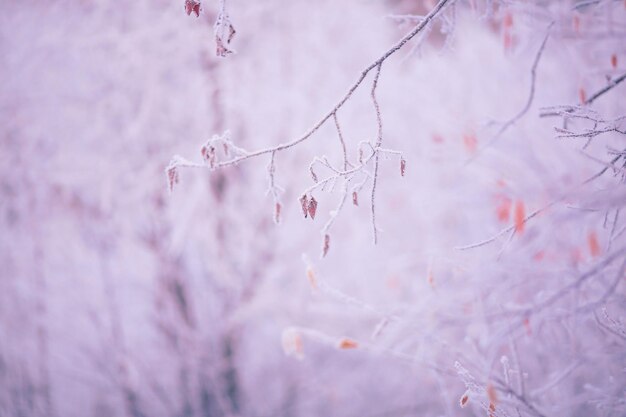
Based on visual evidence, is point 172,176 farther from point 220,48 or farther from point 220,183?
point 220,183

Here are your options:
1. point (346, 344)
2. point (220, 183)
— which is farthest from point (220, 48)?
point (220, 183)

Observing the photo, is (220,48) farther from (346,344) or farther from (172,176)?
(346,344)

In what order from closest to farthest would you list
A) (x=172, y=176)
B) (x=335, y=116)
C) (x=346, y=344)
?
(x=335, y=116) < (x=172, y=176) < (x=346, y=344)

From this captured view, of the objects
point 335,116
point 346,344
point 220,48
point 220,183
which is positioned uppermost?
point 220,48

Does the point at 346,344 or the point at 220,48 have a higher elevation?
the point at 220,48

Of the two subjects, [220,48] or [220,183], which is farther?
[220,183]

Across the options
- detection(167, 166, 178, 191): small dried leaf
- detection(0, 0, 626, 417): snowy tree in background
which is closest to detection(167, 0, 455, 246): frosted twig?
detection(167, 166, 178, 191): small dried leaf

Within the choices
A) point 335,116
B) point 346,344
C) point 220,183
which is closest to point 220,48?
point 335,116

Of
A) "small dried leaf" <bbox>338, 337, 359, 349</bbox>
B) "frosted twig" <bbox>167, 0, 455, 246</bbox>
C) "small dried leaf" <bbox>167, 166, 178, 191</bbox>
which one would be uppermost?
"frosted twig" <bbox>167, 0, 455, 246</bbox>

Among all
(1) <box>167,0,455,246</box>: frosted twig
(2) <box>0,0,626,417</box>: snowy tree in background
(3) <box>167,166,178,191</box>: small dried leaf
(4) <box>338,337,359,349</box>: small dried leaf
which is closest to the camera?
(1) <box>167,0,455,246</box>: frosted twig

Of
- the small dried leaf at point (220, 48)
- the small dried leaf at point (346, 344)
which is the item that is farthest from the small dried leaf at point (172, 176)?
the small dried leaf at point (346, 344)

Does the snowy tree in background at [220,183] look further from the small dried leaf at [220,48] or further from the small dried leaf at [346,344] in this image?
the small dried leaf at [220,48]

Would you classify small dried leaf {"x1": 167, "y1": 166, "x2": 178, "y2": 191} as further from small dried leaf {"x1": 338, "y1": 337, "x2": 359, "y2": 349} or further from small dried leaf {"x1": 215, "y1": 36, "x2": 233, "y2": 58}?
small dried leaf {"x1": 338, "y1": 337, "x2": 359, "y2": 349}

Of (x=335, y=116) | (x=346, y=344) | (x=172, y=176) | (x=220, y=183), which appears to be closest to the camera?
(x=335, y=116)
